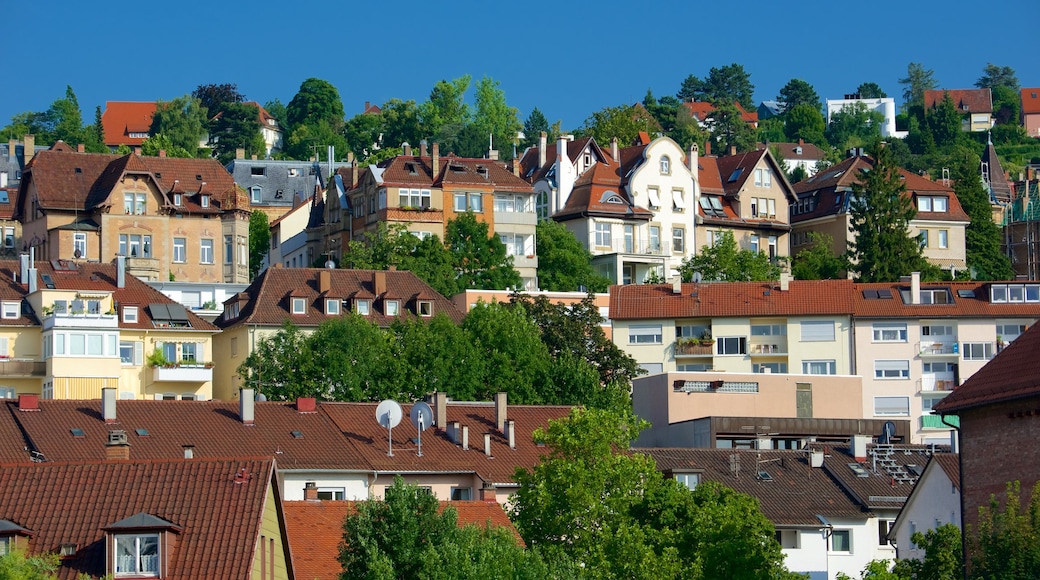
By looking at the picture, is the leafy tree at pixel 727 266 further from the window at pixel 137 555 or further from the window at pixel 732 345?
the window at pixel 137 555

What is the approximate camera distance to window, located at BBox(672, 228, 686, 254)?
118 meters

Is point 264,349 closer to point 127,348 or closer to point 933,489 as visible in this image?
point 127,348

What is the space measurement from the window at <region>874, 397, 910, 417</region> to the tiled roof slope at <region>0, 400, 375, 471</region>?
38.2m

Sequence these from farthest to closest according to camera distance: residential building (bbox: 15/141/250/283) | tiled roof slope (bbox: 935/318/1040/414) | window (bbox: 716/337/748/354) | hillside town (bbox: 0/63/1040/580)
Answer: residential building (bbox: 15/141/250/283)
window (bbox: 716/337/748/354)
tiled roof slope (bbox: 935/318/1040/414)
hillside town (bbox: 0/63/1040/580)

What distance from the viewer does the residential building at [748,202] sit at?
122062mm

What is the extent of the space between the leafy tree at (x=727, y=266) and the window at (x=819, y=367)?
12.3m

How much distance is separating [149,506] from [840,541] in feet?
112

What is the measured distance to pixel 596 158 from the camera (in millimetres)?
122250

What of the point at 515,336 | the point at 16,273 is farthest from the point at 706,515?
the point at 16,273

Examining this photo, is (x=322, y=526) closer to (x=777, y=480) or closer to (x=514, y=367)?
(x=777, y=480)

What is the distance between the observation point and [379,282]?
304ft

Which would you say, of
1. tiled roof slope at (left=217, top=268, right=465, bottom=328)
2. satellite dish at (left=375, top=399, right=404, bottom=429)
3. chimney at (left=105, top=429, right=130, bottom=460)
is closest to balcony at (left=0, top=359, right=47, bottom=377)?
tiled roof slope at (left=217, top=268, right=465, bottom=328)

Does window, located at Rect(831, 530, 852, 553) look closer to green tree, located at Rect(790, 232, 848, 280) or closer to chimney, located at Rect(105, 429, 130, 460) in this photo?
chimney, located at Rect(105, 429, 130, 460)

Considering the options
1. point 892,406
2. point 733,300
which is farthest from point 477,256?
point 892,406
